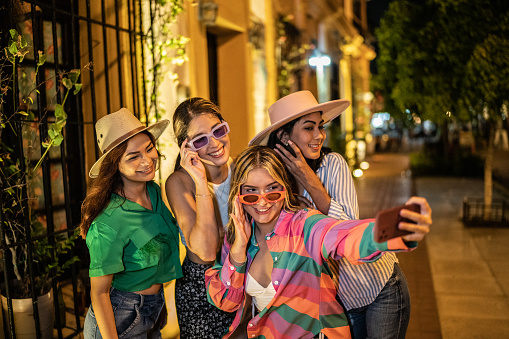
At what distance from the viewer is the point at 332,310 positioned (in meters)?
2.17

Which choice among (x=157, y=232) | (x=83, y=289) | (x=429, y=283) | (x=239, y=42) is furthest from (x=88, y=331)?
(x=239, y=42)

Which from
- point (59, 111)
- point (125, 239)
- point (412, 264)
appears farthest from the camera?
point (412, 264)

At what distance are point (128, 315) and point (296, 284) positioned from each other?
89cm

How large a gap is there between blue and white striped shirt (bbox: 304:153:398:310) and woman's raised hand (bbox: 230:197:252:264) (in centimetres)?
44

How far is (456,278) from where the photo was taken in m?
5.93

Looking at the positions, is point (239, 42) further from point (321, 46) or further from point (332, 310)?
point (321, 46)

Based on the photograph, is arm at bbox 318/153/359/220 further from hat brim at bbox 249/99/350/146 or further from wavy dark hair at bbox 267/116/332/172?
hat brim at bbox 249/99/350/146

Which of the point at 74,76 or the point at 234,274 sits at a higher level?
the point at 74,76

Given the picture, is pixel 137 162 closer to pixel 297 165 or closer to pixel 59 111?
pixel 59 111

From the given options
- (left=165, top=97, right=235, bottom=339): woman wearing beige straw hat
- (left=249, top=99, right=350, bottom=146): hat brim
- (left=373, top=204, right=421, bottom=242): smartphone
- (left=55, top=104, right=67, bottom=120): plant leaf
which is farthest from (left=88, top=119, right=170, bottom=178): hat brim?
(left=373, top=204, right=421, bottom=242): smartphone

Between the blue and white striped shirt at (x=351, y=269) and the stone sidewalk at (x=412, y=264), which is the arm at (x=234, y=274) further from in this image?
the stone sidewalk at (x=412, y=264)

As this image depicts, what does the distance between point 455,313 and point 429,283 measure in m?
0.96

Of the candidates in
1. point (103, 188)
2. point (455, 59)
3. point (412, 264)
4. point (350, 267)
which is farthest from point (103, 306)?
point (455, 59)

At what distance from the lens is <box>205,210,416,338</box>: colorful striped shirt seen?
82.8 inches
